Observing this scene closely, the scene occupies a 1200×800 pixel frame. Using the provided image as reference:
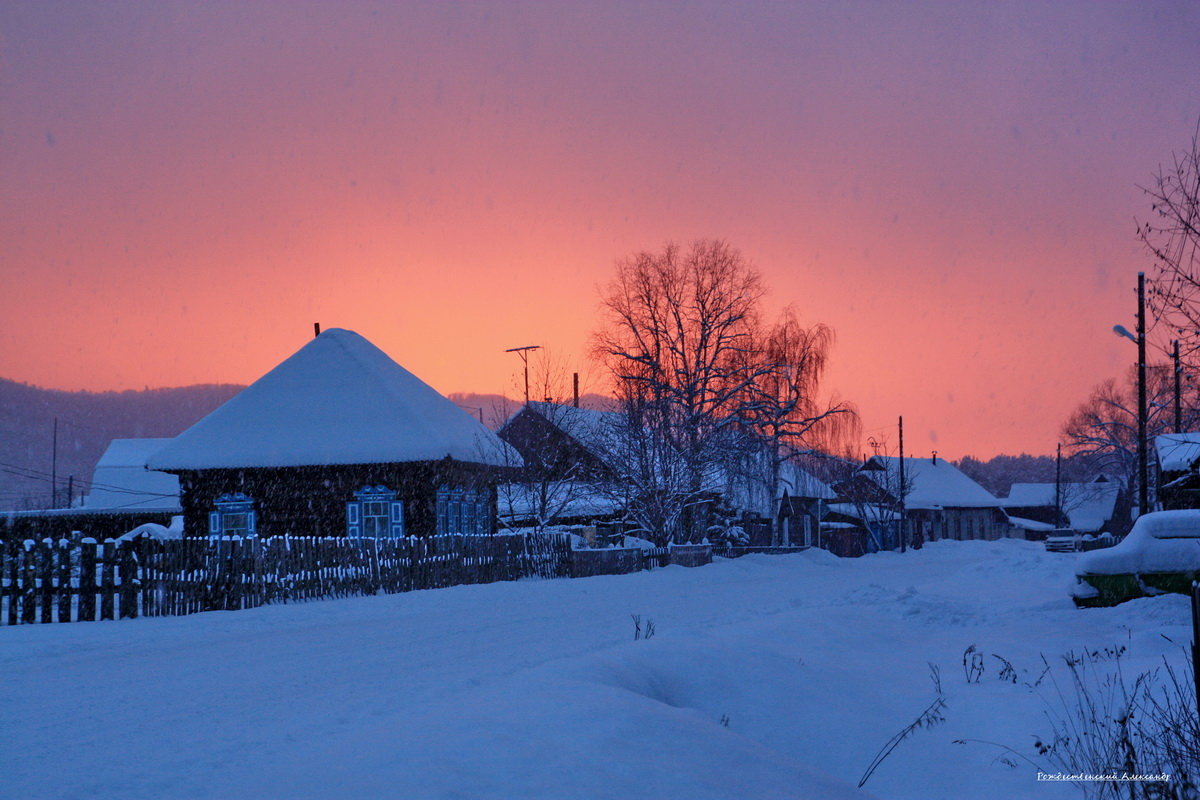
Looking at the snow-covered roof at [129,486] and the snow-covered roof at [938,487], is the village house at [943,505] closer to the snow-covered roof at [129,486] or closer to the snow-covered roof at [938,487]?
the snow-covered roof at [938,487]

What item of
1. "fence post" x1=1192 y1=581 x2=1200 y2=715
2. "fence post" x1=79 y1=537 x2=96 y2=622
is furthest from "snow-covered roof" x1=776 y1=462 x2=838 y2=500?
"fence post" x1=1192 y1=581 x2=1200 y2=715

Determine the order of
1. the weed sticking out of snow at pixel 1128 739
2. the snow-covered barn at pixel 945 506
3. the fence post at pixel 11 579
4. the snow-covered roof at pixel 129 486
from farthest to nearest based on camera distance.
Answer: the snow-covered barn at pixel 945 506 → the snow-covered roof at pixel 129 486 → the fence post at pixel 11 579 → the weed sticking out of snow at pixel 1128 739

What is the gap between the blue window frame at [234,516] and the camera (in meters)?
29.2

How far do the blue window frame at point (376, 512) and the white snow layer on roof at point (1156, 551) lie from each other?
1841 centimetres

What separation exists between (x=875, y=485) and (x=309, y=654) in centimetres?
5808

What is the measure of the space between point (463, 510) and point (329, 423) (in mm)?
5352

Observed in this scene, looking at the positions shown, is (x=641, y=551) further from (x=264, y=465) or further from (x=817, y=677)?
(x=817, y=677)

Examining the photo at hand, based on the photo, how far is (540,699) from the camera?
560 cm

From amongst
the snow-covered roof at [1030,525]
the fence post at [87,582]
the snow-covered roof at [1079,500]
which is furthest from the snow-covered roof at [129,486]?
the snow-covered roof at [1030,525]

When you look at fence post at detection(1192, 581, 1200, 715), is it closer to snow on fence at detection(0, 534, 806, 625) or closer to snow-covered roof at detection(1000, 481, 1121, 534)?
snow on fence at detection(0, 534, 806, 625)

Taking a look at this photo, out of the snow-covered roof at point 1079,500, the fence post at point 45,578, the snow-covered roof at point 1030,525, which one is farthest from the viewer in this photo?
the snow-covered roof at point 1030,525

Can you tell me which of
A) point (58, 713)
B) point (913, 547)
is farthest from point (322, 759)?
point (913, 547)

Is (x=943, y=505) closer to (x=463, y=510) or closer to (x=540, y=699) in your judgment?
(x=463, y=510)

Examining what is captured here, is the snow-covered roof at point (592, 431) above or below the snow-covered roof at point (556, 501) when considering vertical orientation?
above
